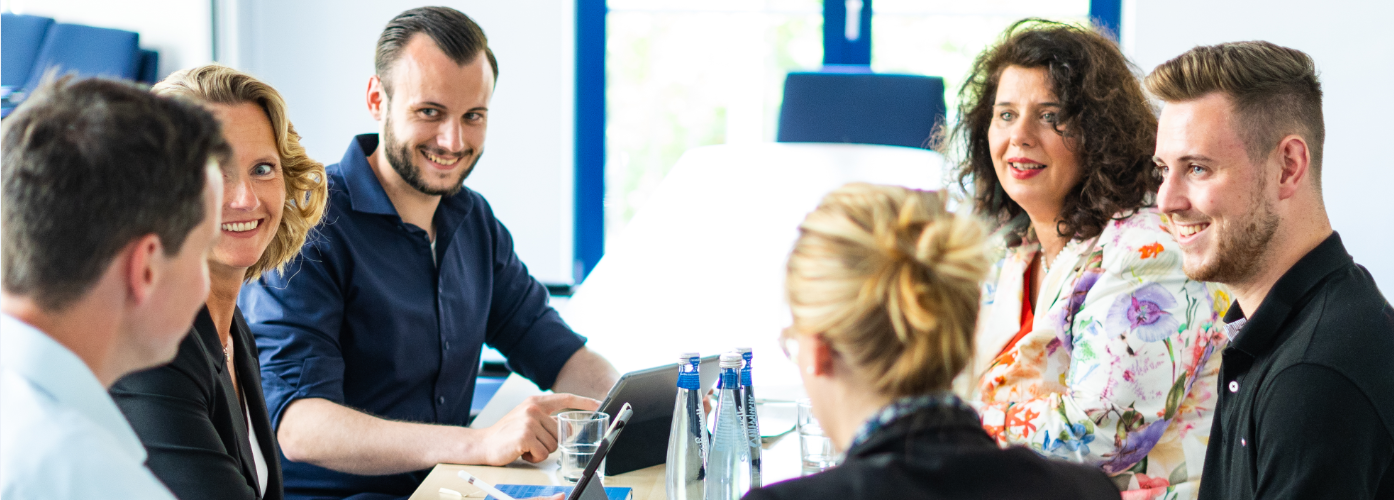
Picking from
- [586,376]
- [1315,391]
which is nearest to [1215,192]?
[1315,391]

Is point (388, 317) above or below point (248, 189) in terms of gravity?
below

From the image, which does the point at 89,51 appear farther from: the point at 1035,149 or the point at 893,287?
the point at 893,287

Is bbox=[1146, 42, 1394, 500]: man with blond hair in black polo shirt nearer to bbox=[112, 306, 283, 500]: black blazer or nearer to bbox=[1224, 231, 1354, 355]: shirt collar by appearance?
bbox=[1224, 231, 1354, 355]: shirt collar

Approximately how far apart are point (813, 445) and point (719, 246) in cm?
38

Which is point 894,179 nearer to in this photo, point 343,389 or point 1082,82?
point 1082,82

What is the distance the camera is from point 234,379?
1517 mm

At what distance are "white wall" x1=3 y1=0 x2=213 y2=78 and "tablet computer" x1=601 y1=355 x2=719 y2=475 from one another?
2.78 m

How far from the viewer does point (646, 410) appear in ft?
5.19

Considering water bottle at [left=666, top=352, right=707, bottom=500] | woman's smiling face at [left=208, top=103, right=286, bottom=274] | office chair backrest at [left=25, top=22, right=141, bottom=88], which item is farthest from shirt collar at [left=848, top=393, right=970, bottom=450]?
office chair backrest at [left=25, top=22, right=141, bottom=88]

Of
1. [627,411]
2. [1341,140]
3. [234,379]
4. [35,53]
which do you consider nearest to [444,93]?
[234,379]

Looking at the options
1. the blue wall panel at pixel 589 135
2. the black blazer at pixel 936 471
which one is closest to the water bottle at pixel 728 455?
the black blazer at pixel 936 471

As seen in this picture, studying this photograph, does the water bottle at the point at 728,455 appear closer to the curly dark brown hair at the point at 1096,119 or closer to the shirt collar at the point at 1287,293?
the shirt collar at the point at 1287,293

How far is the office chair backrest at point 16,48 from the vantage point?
9.96ft

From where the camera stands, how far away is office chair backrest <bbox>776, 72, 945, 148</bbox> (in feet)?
9.12
